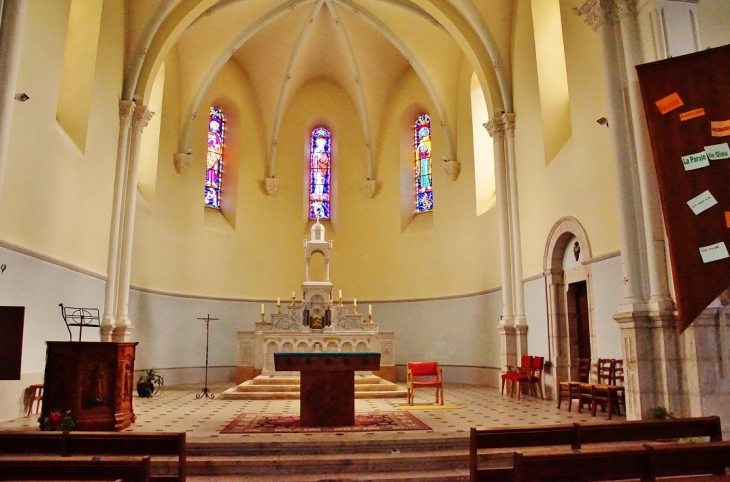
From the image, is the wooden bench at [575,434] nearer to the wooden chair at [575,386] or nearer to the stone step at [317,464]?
the stone step at [317,464]

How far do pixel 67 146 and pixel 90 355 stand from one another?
4.57 m

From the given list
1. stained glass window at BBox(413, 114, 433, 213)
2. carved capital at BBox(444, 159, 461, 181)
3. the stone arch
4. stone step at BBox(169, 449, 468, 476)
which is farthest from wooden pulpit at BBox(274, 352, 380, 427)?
stained glass window at BBox(413, 114, 433, 213)

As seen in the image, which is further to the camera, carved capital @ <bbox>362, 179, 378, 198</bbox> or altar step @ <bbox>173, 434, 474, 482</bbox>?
carved capital @ <bbox>362, 179, 378, 198</bbox>

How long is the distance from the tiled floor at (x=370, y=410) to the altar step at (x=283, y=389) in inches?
11.9

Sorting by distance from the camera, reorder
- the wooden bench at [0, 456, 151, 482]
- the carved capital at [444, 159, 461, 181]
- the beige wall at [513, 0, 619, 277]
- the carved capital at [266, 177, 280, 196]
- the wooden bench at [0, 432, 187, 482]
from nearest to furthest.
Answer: the wooden bench at [0, 456, 151, 482]
the wooden bench at [0, 432, 187, 482]
the beige wall at [513, 0, 619, 277]
the carved capital at [444, 159, 461, 181]
the carved capital at [266, 177, 280, 196]

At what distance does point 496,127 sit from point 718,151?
25.8 ft

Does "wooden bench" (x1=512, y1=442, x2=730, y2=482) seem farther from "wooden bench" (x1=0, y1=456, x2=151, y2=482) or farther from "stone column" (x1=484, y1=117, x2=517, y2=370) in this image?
"stone column" (x1=484, y1=117, x2=517, y2=370)

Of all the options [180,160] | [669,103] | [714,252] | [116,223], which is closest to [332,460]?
[714,252]

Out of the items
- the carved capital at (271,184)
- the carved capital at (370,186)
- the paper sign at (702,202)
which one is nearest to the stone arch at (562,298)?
the paper sign at (702,202)

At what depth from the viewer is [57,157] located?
32.6 feet

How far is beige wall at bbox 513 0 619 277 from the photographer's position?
31.7 ft

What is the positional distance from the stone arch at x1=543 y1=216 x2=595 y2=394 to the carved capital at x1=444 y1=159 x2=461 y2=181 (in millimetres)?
5540

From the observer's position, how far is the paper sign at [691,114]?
646cm

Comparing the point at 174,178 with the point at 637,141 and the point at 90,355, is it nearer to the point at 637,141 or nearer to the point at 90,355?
the point at 90,355
